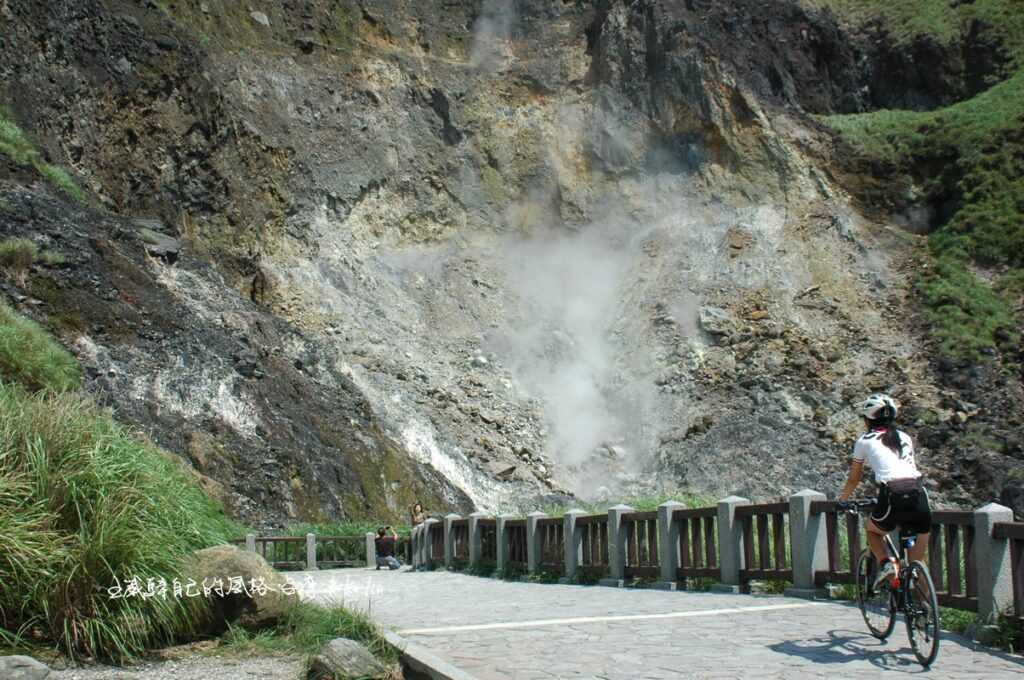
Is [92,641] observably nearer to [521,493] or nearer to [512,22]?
[521,493]

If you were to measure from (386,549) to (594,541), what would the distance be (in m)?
8.91

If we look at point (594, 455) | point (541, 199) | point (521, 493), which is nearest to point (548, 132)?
point (541, 199)

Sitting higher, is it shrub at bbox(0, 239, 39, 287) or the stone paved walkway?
shrub at bbox(0, 239, 39, 287)

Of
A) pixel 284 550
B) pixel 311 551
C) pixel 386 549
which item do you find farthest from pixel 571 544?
pixel 284 550

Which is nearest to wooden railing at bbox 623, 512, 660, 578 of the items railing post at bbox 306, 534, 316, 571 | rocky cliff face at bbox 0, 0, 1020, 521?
railing post at bbox 306, 534, 316, 571

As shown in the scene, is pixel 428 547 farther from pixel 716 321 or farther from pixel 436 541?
pixel 716 321

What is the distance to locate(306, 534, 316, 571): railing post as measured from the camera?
22.5 meters

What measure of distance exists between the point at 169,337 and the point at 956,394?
26.6m

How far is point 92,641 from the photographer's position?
7863 mm

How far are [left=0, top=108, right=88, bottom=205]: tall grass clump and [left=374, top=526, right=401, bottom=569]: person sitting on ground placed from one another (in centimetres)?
1490

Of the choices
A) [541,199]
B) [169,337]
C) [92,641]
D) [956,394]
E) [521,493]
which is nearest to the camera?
[92,641]

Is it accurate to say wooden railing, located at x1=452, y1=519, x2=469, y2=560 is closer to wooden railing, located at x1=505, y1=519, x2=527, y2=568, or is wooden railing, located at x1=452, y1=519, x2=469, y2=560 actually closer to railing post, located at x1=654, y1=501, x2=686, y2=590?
wooden railing, located at x1=505, y1=519, x2=527, y2=568

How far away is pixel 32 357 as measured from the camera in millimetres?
21500

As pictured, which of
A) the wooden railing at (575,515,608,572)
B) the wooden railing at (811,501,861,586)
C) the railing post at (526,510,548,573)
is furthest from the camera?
the railing post at (526,510,548,573)
